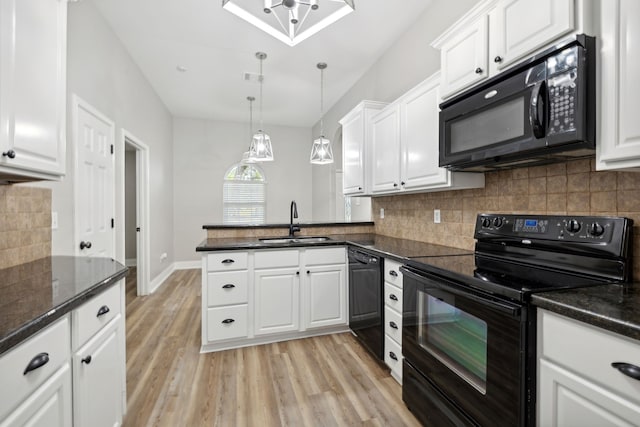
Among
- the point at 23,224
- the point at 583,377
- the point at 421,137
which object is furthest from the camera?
the point at 421,137

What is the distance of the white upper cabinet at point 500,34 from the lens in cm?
118

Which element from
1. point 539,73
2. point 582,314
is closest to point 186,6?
point 539,73

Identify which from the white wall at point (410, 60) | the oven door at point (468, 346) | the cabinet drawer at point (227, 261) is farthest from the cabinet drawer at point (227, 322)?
the white wall at point (410, 60)

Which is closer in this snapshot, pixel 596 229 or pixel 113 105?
pixel 596 229

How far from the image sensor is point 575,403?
911mm

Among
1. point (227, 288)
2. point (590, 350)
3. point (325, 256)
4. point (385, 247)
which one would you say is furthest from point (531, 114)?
point (227, 288)

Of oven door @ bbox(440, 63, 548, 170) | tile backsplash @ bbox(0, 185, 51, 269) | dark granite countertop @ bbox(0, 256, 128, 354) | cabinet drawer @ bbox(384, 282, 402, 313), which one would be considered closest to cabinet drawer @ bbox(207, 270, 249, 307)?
dark granite countertop @ bbox(0, 256, 128, 354)

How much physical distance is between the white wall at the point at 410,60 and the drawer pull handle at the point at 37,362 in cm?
299

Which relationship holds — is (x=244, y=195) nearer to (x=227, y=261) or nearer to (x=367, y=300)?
(x=227, y=261)

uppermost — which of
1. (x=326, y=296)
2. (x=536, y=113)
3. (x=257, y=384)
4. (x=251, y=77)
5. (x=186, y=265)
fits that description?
(x=251, y=77)

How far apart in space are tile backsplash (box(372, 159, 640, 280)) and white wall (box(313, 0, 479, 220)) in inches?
46.5

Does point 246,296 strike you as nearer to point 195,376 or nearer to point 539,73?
point 195,376

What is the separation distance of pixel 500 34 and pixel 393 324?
5.94ft

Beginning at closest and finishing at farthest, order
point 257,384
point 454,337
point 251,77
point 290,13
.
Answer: point 454,337 < point 290,13 < point 257,384 < point 251,77
